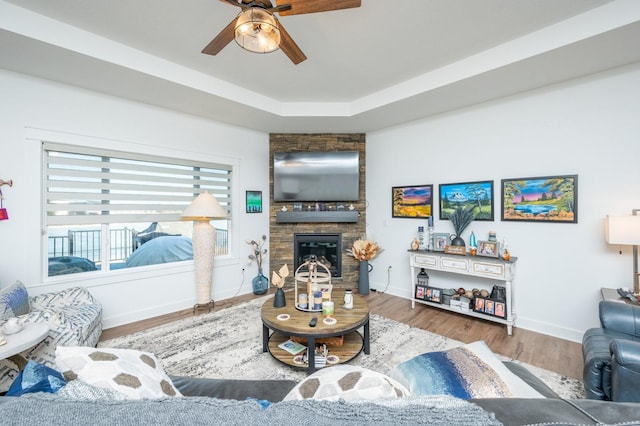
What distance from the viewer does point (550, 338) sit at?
261 centimetres

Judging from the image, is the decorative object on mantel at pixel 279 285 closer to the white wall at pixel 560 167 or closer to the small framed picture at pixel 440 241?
the small framed picture at pixel 440 241

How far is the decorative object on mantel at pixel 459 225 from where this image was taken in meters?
3.20

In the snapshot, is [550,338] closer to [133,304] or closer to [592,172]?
[592,172]

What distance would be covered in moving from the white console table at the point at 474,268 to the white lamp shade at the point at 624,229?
78 centimetres

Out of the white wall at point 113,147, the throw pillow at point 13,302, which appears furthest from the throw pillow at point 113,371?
the white wall at point 113,147

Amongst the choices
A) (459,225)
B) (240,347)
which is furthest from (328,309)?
(459,225)

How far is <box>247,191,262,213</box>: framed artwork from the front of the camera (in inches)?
165

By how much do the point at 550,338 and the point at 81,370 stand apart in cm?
368

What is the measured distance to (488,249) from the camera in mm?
2969

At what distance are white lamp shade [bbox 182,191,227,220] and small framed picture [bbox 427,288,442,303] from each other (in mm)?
2852

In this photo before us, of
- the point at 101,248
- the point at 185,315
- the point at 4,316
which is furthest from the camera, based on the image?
the point at 185,315

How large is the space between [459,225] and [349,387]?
3.00 m

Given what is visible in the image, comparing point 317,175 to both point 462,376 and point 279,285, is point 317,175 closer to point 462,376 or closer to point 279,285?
point 279,285

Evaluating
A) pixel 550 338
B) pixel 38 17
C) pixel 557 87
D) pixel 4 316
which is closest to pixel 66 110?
pixel 38 17
